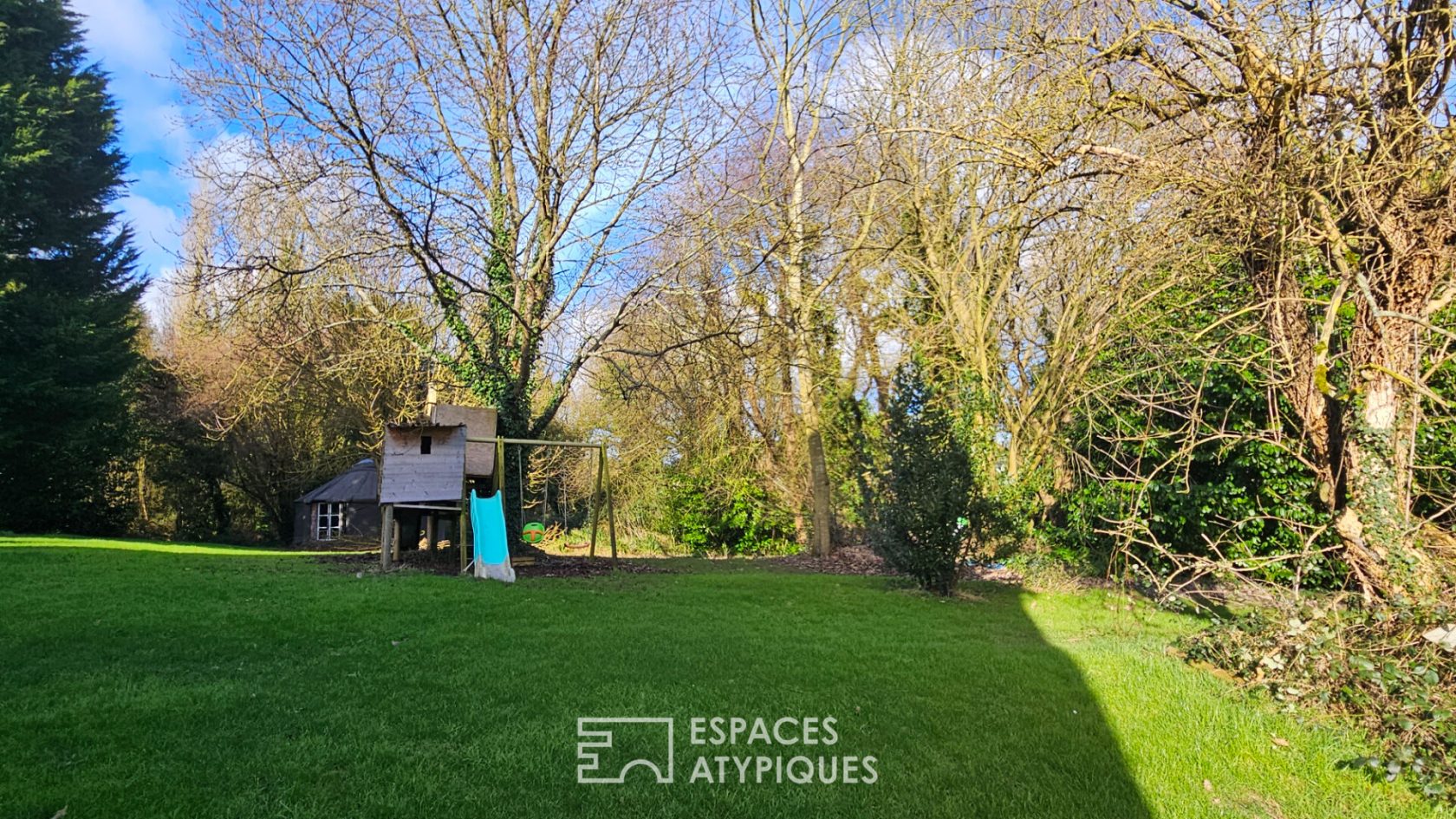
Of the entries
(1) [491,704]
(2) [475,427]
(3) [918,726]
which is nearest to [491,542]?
(2) [475,427]

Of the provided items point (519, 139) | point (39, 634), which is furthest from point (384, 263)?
point (39, 634)

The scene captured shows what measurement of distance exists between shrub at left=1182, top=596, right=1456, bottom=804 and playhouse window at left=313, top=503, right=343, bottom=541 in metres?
27.3

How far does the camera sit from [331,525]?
26859 millimetres

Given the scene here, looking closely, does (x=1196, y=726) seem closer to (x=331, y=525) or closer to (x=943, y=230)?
(x=943, y=230)

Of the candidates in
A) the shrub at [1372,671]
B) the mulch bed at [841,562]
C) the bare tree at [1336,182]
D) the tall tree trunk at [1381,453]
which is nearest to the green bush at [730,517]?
the mulch bed at [841,562]

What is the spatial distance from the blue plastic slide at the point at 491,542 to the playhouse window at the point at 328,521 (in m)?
19.2

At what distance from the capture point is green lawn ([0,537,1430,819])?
3.04m

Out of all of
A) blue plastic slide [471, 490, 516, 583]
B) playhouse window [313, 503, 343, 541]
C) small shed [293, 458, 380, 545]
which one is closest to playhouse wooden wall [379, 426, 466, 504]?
blue plastic slide [471, 490, 516, 583]

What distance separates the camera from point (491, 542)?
9953 millimetres

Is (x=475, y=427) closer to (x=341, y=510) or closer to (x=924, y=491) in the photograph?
(x=924, y=491)
